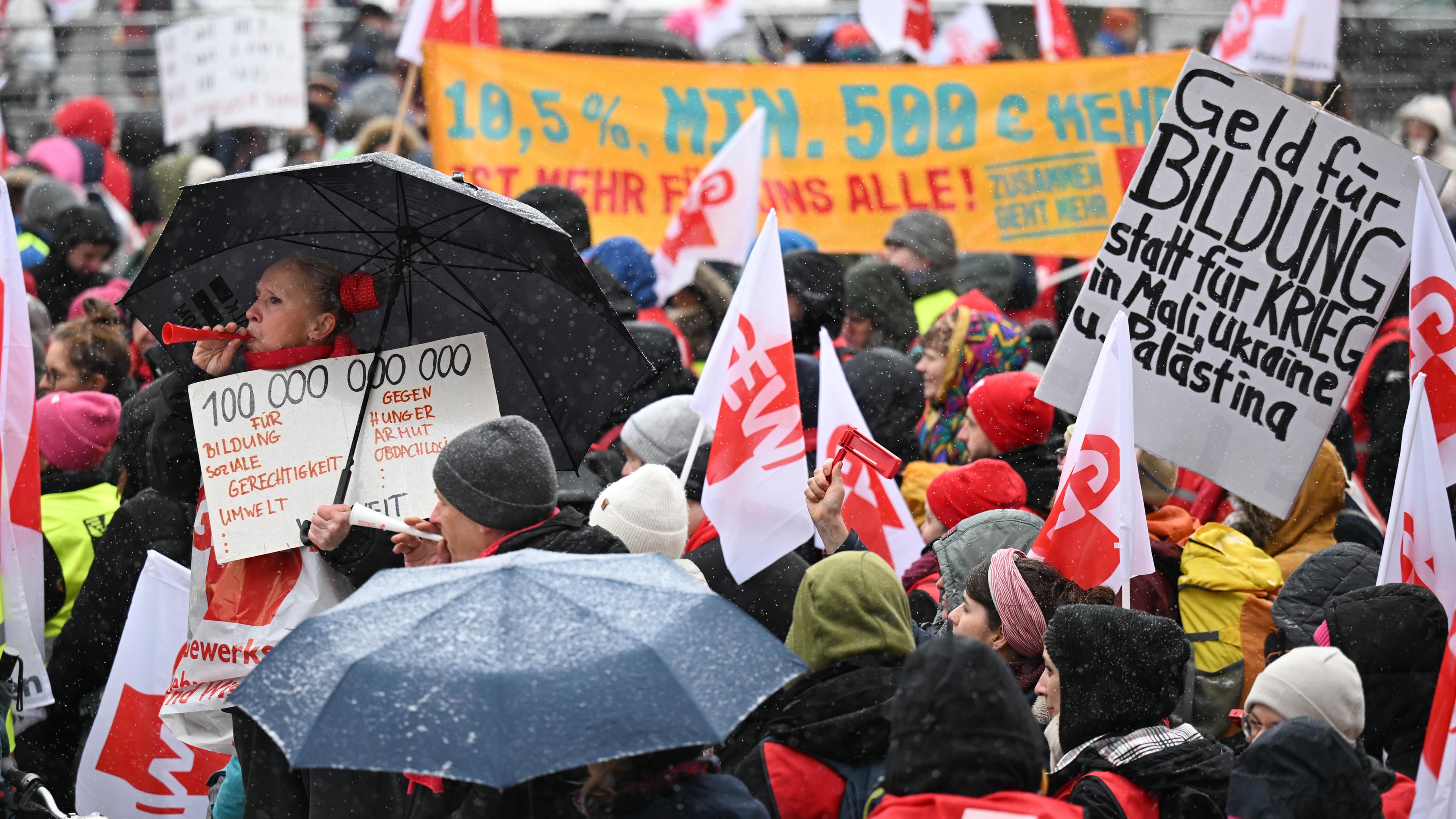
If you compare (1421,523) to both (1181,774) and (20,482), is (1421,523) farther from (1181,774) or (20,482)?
(20,482)

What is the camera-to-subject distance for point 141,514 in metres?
4.91

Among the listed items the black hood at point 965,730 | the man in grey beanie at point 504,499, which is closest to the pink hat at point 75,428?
the man in grey beanie at point 504,499

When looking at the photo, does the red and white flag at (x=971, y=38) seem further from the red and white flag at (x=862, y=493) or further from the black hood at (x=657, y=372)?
the red and white flag at (x=862, y=493)

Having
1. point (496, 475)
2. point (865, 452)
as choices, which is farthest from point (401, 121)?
point (496, 475)

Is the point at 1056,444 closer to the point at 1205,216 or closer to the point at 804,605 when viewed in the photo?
the point at 1205,216

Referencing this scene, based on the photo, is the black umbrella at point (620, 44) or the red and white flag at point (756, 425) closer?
the red and white flag at point (756, 425)

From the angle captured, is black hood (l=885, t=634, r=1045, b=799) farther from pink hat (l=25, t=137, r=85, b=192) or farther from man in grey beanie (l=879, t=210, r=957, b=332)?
pink hat (l=25, t=137, r=85, b=192)

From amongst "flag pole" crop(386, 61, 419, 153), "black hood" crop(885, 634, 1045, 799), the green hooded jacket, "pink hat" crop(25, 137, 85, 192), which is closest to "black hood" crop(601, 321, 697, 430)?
"flag pole" crop(386, 61, 419, 153)

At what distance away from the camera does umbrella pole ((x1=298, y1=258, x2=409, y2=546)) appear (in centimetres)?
395

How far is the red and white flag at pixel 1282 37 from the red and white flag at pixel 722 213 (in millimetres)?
2970

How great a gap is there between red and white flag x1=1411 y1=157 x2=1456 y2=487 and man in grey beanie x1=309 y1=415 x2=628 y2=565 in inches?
99.3

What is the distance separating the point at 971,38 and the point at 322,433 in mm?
10722

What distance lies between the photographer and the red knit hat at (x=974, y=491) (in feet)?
17.2

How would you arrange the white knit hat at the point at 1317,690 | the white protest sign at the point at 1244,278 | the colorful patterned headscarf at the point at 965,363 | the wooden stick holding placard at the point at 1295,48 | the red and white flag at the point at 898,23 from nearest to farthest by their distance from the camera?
the white knit hat at the point at 1317,690 < the white protest sign at the point at 1244,278 < the colorful patterned headscarf at the point at 965,363 < the wooden stick holding placard at the point at 1295,48 < the red and white flag at the point at 898,23
